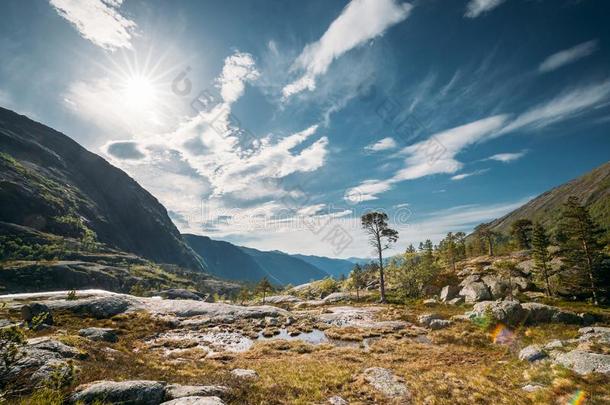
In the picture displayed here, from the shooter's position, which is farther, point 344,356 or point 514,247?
point 514,247

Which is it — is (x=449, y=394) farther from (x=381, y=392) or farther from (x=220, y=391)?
(x=220, y=391)

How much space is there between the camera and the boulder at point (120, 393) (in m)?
10.3

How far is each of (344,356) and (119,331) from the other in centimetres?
2719

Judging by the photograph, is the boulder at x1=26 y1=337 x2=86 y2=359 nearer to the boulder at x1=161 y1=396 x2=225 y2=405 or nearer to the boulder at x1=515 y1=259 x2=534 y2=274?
the boulder at x1=161 y1=396 x2=225 y2=405

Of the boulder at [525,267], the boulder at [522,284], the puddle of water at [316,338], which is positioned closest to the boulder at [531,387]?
the puddle of water at [316,338]

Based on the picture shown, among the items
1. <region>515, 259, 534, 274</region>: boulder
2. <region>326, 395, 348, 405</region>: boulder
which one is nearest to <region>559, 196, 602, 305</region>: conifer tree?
<region>515, 259, 534, 274</region>: boulder

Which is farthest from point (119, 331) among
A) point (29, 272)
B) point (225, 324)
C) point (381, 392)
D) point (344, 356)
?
point (29, 272)

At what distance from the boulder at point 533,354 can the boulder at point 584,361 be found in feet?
4.73

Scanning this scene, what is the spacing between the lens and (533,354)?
17.8 metres

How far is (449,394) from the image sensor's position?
46.6 ft

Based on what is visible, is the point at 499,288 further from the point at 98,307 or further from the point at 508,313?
the point at 98,307

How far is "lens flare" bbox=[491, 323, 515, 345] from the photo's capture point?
2367 centimetres

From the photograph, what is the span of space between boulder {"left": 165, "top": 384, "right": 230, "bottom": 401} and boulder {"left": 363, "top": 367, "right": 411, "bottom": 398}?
8265 millimetres

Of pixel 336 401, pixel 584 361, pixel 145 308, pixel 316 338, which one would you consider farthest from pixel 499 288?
pixel 145 308
